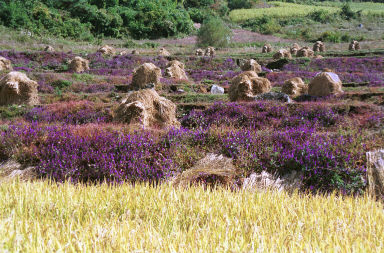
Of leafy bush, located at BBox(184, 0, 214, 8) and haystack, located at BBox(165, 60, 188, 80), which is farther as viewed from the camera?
leafy bush, located at BBox(184, 0, 214, 8)

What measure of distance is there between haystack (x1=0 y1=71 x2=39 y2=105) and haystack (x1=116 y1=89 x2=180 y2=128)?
8.00 metres

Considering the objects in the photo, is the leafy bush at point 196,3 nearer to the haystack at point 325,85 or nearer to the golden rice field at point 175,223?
the haystack at point 325,85

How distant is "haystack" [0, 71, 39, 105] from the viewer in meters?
15.0

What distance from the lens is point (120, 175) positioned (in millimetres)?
5855

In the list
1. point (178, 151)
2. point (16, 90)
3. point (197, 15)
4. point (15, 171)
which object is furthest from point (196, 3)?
point (15, 171)

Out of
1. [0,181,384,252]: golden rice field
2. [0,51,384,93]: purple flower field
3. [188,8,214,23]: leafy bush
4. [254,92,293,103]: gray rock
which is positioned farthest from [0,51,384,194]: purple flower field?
[188,8,214,23]: leafy bush

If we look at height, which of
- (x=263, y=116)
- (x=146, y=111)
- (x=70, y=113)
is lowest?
(x=70, y=113)

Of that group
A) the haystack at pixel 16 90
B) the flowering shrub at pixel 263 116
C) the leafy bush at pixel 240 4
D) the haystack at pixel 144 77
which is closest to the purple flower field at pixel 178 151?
the flowering shrub at pixel 263 116

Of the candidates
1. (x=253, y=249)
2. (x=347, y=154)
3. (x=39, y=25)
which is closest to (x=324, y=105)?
(x=347, y=154)

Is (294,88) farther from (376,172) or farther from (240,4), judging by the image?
(240,4)

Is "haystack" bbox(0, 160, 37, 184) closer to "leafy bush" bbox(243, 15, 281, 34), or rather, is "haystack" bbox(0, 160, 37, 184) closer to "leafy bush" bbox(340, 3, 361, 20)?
"leafy bush" bbox(243, 15, 281, 34)

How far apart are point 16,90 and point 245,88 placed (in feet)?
34.5

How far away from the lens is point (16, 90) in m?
15.0

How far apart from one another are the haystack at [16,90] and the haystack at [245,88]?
942 cm
